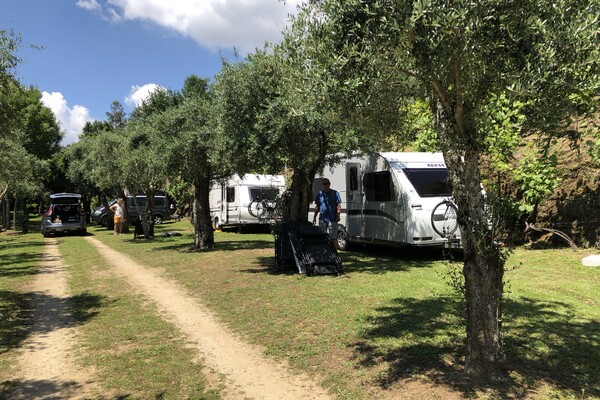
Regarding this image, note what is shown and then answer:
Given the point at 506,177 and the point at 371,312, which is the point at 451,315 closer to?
the point at 371,312

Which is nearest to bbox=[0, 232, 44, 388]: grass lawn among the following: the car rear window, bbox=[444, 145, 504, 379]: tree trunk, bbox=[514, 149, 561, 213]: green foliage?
bbox=[444, 145, 504, 379]: tree trunk

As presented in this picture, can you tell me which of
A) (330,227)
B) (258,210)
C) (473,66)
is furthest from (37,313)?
(258,210)

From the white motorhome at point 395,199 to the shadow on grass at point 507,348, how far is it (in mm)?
3551

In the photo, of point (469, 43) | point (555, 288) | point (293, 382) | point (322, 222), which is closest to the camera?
point (469, 43)

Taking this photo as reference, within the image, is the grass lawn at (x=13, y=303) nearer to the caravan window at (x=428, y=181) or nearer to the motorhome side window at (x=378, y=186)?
the motorhome side window at (x=378, y=186)

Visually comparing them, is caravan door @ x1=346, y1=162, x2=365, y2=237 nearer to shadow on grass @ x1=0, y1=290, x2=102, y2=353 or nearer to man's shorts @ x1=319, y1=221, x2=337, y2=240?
man's shorts @ x1=319, y1=221, x2=337, y2=240

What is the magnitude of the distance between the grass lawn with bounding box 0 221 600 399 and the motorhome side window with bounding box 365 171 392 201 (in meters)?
1.75

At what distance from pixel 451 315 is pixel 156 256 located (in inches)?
386

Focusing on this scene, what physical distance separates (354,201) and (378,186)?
1136 mm

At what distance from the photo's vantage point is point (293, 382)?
415cm

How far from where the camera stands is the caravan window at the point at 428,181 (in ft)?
34.6

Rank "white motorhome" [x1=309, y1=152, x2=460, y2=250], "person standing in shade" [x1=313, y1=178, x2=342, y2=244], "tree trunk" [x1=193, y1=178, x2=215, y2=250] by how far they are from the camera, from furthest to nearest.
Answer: "tree trunk" [x1=193, y1=178, x2=215, y2=250]
"person standing in shade" [x1=313, y1=178, x2=342, y2=244]
"white motorhome" [x1=309, y1=152, x2=460, y2=250]

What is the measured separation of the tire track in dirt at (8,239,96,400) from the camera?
4.11 m

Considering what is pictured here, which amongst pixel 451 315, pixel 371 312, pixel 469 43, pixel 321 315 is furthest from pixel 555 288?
pixel 469 43
